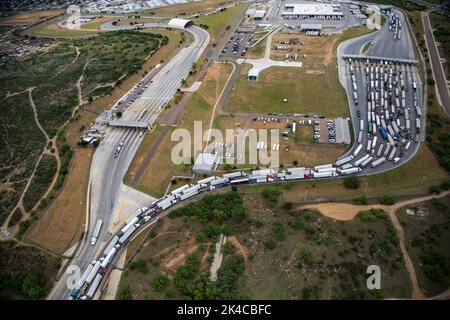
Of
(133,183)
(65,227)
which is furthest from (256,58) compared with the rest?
(65,227)

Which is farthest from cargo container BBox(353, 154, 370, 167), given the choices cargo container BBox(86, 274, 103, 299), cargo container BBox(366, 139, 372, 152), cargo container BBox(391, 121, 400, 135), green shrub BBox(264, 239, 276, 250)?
cargo container BBox(86, 274, 103, 299)

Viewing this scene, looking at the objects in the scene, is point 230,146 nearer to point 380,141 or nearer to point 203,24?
point 380,141

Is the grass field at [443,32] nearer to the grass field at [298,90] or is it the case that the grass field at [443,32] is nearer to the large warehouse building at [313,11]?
the grass field at [298,90]

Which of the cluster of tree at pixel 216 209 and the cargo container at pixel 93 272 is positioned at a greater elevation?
the cluster of tree at pixel 216 209

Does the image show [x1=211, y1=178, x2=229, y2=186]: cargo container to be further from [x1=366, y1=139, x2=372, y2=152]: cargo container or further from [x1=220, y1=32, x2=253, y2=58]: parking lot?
[x1=220, y1=32, x2=253, y2=58]: parking lot

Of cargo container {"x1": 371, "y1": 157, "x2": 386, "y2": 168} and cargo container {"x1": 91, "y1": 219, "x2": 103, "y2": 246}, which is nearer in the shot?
cargo container {"x1": 91, "y1": 219, "x2": 103, "y2": 246}

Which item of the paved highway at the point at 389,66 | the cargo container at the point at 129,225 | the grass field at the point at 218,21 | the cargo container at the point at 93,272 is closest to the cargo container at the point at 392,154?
the paved highway at the point at 389,66
